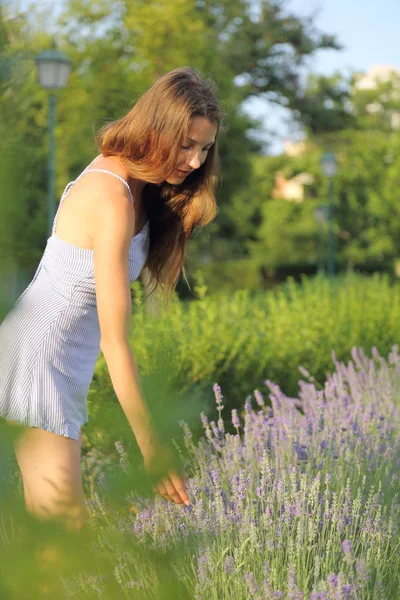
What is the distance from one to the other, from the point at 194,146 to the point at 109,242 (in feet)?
1.43

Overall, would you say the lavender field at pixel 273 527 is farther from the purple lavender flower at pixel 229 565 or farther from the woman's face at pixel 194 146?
the woman's face at pixel 194 146

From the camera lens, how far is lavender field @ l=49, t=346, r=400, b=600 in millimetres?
1445

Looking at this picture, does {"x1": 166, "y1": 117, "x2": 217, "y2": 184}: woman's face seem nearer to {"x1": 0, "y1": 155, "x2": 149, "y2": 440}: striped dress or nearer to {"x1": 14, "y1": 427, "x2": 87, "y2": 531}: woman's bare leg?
{"x1": 0, "y1": 155, "x2": 149, "y2": 440}: striped dress

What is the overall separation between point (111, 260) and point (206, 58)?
17118mm

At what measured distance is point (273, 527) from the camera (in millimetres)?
2283

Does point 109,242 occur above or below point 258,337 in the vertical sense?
above

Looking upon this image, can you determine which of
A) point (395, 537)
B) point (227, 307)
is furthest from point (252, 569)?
point (227, 307)

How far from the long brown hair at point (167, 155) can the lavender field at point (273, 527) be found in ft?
1.84

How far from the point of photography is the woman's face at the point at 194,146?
217 cm

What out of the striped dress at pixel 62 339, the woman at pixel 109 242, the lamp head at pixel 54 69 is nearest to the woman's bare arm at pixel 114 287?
the woman at pixel 109 242

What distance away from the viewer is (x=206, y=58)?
18.3m

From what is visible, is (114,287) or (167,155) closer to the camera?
(114,287)

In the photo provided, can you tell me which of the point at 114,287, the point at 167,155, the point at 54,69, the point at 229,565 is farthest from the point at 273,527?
Result: the point at 54,69

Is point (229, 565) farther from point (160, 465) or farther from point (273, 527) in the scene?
point (160, 465)
